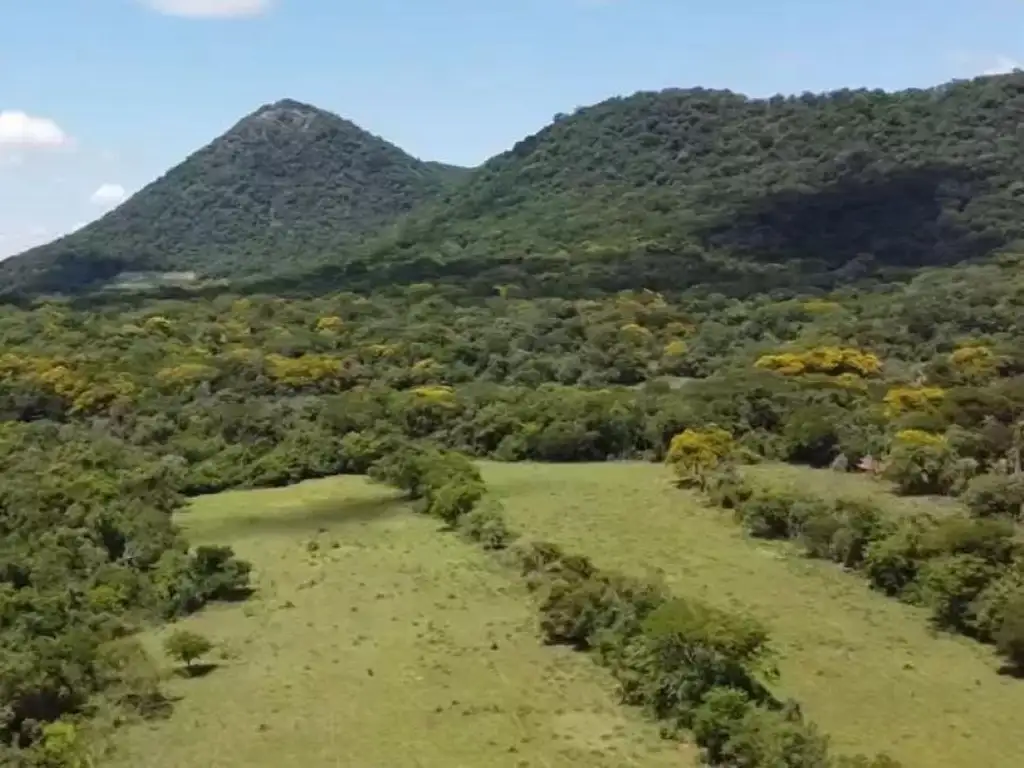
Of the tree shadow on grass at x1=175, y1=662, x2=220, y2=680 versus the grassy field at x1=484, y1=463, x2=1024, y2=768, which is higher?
the tree shadow on grass at x1=175, y1=662, x2=220, y2=680

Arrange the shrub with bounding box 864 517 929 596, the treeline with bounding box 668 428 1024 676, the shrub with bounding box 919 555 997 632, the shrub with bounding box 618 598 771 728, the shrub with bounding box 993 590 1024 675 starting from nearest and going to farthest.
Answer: the shrub with bounding box 618 598 771 728 → the shrub with bounding box 993 590 1024 675 → the treeline with bounding box 668 428 1024 676 → the shrub with bounding box 919 555 997 632 → the shrub with bounding box 864 517 929 596

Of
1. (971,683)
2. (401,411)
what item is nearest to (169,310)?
(401,411)

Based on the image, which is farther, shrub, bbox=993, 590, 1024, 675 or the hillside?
the hillside

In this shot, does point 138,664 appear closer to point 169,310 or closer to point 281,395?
point 281,395

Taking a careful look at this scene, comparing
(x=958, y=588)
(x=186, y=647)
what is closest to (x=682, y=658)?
(x=958, y=588)

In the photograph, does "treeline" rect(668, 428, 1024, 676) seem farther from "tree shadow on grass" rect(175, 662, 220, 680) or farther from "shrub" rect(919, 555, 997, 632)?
"tree shadow on grass" rect(175, 662, 220, 680)

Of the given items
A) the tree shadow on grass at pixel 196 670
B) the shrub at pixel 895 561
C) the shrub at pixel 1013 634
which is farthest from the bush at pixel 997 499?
the tree shadow on grass at pixel 196 670

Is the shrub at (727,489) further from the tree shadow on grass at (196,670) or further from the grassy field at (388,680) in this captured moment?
the tree shadow on grass at (196,670)

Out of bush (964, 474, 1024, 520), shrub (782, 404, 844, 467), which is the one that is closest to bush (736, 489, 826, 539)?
bush (964, 474, 1024, 520)
